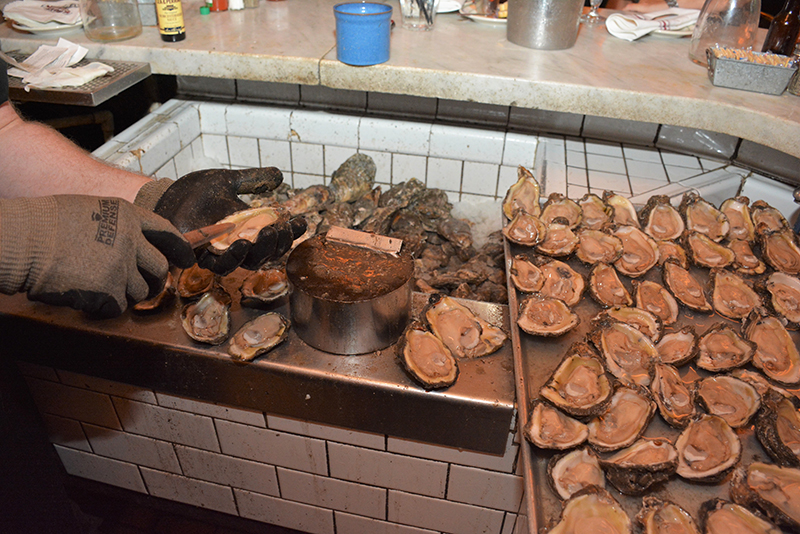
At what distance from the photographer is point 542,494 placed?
987 mm

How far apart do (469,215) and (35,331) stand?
A: 173 cm

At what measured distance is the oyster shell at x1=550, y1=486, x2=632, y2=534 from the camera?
3.02 feet

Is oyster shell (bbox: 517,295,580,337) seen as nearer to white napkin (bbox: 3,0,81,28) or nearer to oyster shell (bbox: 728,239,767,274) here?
oyster shell (bbox: 728,239,767,274)

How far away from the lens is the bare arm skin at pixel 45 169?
1559 mm

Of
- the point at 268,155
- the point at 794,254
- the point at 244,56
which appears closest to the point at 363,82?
the point at 244,56

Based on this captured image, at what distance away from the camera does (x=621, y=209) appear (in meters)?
1.78

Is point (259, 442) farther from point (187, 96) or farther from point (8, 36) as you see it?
point (8, 36)

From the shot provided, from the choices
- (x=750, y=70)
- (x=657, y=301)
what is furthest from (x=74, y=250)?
(x=750, y=70)

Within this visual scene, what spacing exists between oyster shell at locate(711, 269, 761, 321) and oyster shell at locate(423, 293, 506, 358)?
0.60 metres

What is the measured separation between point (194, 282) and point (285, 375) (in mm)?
411

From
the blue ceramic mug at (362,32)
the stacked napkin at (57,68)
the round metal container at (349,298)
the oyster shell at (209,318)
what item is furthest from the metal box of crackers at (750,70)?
the stacked napkin at (57,68)

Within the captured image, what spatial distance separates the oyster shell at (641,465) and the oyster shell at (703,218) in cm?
88

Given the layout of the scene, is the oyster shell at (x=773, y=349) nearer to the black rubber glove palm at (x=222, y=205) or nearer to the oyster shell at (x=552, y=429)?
the oyster shell at (x=552, y=429)

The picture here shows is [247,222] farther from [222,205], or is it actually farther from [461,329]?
[461,329]
